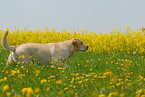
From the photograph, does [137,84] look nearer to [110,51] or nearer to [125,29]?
[110,51]

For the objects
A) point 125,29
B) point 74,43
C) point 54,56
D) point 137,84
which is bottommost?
point 137,84

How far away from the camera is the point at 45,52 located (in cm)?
624

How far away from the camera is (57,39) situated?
12242mm

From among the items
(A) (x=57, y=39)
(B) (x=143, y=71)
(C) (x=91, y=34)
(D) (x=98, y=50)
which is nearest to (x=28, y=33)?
(A) (x=57, y=39)

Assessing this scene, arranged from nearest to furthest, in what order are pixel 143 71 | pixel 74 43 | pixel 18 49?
pixel 143 71
pixel 18 49
pixel 74 43

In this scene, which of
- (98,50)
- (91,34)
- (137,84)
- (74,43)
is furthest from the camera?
(91,34)

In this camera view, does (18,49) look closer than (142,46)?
Yes

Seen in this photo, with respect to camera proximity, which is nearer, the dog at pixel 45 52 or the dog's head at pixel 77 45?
the dog at pixel 45 52

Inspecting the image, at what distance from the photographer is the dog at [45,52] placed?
19.6ft

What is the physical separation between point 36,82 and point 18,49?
220cm

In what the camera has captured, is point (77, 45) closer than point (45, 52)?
No

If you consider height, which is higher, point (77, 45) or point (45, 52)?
point (77, 45)

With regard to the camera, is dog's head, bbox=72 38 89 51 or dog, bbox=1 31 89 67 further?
dog's head, bbox=72 38 89 51

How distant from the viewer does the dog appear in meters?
5.98
